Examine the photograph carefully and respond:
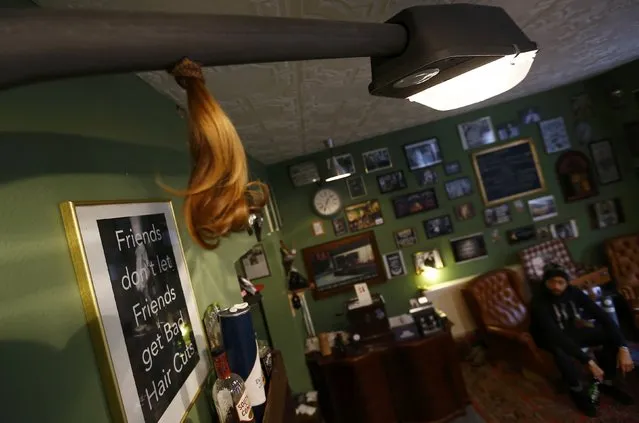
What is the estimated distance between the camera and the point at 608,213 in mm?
3885

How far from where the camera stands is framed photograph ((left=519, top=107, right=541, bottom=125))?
154 inches

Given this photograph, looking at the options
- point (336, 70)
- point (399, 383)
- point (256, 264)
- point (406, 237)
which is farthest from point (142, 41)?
Answer: point (406, 237)

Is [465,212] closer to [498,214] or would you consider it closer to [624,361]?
[498,214]

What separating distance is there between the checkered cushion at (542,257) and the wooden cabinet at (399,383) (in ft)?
4.95

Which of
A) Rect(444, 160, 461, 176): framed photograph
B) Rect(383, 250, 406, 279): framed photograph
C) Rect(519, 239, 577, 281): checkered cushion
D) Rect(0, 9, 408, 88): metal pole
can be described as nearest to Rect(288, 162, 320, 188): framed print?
Rect(383, 250, 406, 279): framed photograph

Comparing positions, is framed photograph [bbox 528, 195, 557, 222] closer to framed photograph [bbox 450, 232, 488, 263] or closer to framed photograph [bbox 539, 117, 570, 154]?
framed photograph [bbox 539, 117, 570, 154]

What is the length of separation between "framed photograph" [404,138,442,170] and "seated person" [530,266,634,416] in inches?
62.4

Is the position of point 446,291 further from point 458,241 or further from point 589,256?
point 589,256

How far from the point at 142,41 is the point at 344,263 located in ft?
11.9

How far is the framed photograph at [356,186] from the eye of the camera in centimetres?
393

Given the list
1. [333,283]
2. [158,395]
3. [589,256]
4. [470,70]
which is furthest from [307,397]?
[589,256]

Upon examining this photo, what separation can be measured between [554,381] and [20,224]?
372 cm

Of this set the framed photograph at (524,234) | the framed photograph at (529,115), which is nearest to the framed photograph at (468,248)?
the framed photograph at (524,234)

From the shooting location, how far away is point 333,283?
390cm
